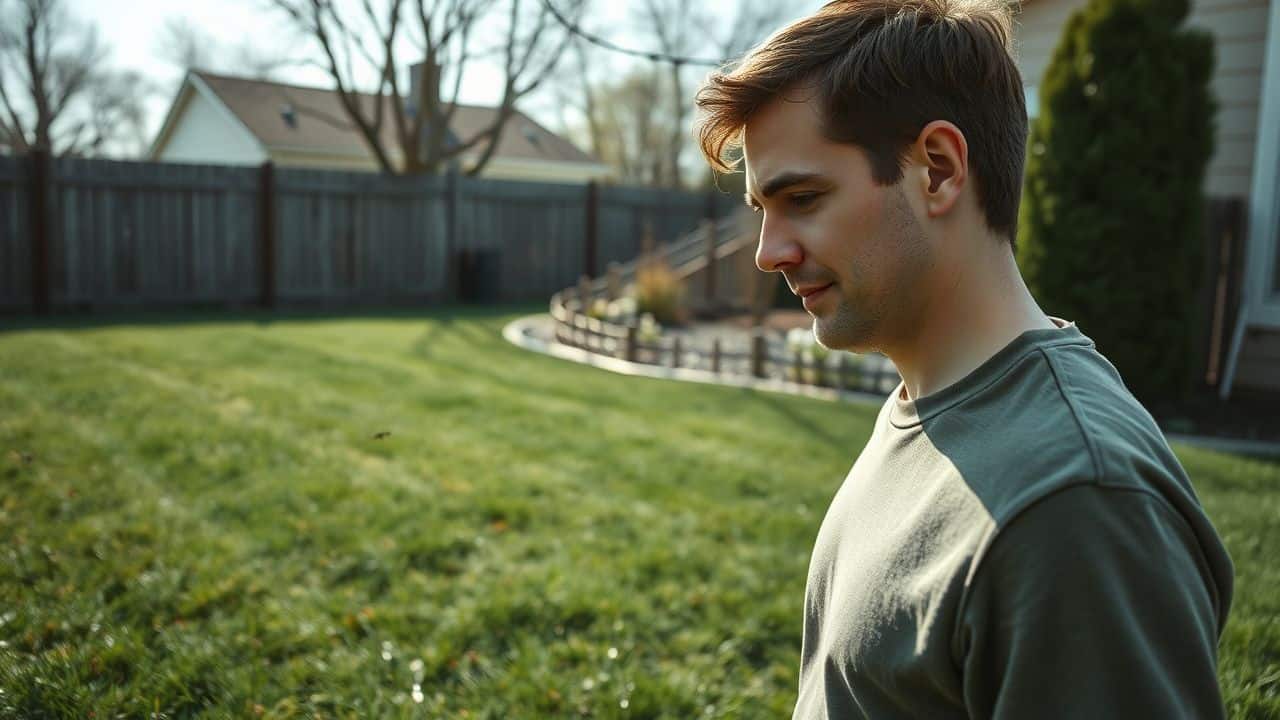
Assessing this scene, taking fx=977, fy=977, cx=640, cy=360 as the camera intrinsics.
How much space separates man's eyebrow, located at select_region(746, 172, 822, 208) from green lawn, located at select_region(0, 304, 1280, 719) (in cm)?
193

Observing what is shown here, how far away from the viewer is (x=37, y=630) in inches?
118

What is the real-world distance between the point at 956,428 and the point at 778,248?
34cm

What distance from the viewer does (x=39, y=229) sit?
13.1m

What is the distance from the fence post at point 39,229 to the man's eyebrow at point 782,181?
1434 cm

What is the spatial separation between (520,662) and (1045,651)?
7.72ft

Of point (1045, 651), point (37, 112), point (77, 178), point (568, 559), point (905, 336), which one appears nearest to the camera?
point (1045, 651)

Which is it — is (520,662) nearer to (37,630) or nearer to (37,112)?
(37,630)

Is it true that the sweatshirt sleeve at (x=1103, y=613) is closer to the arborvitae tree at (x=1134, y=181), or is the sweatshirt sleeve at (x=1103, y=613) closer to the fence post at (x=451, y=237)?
the arborvitae tree at (x=1134, y=181)

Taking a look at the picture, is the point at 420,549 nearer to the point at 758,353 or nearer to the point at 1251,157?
the point at 758,353

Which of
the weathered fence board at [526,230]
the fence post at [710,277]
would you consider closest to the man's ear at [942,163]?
the fence post at [710,277]

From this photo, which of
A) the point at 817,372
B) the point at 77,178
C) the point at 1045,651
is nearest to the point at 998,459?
the point at 1045,651

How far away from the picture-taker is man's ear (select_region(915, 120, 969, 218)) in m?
1.23

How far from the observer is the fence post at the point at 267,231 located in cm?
1506

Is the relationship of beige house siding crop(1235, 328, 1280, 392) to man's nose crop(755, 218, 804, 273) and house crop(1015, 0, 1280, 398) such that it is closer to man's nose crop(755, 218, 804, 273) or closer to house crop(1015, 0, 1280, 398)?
house crop(1015, 0, 1280, 398)
